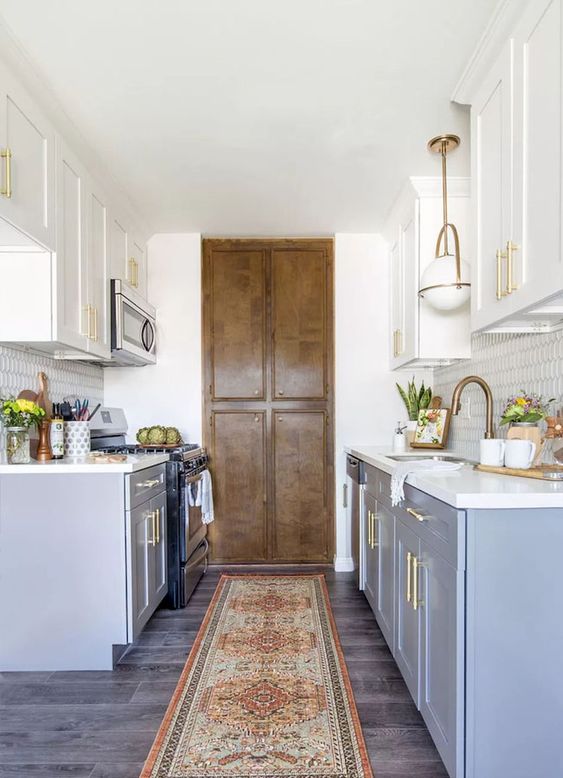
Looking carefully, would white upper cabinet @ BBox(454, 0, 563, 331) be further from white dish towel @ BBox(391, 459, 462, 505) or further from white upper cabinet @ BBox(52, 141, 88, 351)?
white upper cabinet @ BBox(52, 141, 88, 351)

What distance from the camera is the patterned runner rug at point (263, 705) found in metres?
1.57

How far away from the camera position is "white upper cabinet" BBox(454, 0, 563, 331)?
137 cm

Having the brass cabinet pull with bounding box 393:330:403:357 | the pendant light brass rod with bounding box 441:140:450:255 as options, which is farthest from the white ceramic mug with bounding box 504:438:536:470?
the brass cabinet pull with bounding box 393:330:403:357

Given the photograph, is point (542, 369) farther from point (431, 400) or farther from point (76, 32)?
point (76, 32)

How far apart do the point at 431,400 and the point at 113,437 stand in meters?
2.23

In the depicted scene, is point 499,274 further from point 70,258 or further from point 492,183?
point 70,258

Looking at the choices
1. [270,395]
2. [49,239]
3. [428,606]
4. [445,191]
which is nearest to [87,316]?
[49,239]

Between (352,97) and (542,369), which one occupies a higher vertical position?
(352,97)

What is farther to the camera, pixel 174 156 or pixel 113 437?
pixel 113 437

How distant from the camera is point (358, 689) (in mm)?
1979

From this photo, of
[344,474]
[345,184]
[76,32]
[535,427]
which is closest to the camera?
[76,32]

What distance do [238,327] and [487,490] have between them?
8.54 feet

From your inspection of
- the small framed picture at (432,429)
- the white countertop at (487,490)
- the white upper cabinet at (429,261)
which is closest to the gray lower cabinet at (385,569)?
the white countertop at (487,490)

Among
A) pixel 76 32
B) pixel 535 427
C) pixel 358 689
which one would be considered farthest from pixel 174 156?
pixel 358 689
